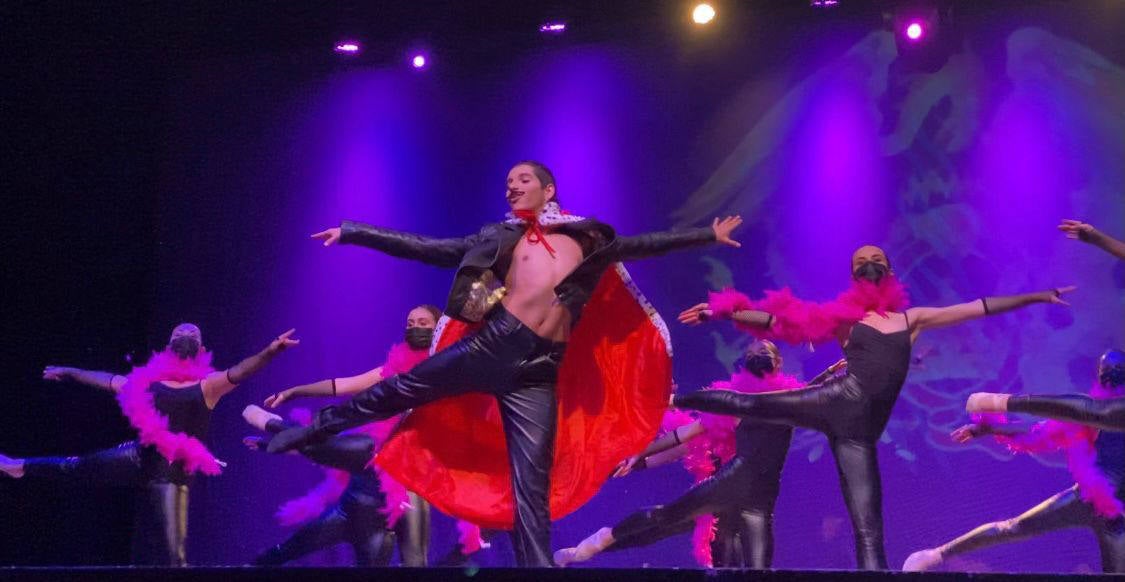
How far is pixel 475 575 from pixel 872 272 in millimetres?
2530

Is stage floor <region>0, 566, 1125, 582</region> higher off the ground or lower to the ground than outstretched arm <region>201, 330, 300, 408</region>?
lower

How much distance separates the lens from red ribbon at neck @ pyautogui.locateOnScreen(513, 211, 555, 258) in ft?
14.0

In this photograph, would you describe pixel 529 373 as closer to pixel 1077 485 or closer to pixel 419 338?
pixel 419 338

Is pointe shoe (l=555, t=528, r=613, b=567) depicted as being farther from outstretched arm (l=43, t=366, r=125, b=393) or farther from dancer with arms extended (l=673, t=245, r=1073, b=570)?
outstretched arm (l=43, t=366, r=125, b=393)

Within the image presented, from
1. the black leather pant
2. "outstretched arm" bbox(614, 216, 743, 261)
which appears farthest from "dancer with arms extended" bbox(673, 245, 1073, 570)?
the black leather pant

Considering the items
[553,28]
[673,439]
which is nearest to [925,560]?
[673,439]

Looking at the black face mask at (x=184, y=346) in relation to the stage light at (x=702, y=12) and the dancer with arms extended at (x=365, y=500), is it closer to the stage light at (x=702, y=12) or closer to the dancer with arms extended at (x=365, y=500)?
the dancer with arms extended at (x=365, y=500)

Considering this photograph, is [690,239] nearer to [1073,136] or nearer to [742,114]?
[742,114]

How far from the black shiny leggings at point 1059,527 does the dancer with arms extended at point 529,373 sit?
6.20 feet

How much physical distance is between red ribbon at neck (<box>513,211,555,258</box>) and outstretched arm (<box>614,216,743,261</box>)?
280 millimetres

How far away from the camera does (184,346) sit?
582 centimetres

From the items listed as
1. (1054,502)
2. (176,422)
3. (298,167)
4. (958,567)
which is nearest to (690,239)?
(1054,502)

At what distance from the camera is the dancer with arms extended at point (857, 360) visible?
14.3ft

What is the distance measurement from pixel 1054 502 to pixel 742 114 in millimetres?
2789
